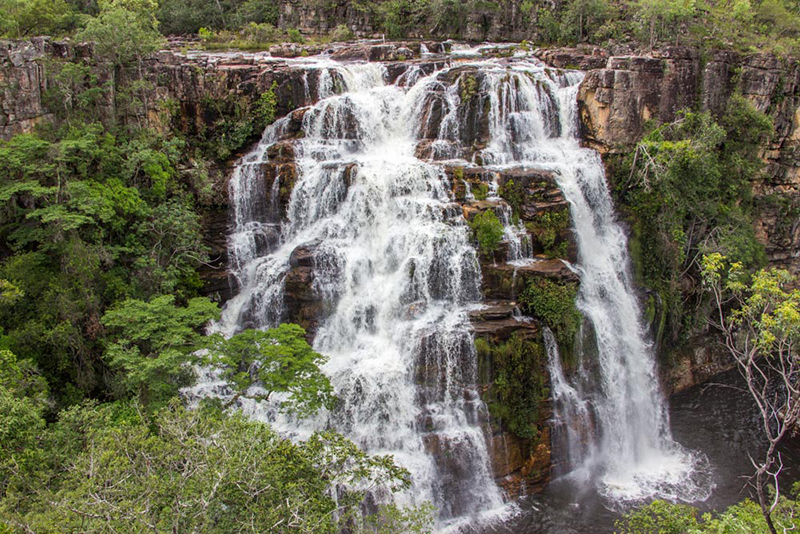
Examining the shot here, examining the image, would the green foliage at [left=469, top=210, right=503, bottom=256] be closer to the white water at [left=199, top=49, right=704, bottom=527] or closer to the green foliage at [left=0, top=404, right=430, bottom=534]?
the white water at [left=199, top=49, right=704, bottom=527]

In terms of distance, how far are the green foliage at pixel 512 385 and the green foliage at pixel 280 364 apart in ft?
17.1

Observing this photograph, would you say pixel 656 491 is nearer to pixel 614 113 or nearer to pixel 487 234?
pixel 487 234

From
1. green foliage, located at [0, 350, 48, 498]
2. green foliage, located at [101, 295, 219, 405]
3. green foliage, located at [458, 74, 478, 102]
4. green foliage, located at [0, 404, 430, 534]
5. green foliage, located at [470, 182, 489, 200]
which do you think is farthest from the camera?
green foliage, located at [458, 74, 478, 102]

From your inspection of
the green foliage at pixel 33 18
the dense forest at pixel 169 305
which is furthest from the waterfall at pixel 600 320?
the green foliage at pixel 33 18

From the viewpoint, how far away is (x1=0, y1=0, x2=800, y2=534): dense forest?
8812 millimetres

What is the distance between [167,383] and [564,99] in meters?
20.4

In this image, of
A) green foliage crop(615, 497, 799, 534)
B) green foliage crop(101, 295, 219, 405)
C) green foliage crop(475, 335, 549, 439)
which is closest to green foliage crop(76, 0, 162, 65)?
green foliage crop(101, 295, 219, 405)

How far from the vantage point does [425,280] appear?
1759cm

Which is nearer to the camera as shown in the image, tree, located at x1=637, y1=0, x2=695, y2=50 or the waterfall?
the waterfall

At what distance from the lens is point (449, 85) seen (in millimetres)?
23609

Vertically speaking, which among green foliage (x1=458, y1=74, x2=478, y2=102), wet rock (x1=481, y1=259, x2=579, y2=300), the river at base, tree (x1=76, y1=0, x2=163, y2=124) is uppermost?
tree (x1=76, y1=0, x2=163, y2=124)

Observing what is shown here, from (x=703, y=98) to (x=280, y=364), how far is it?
73.0 feet

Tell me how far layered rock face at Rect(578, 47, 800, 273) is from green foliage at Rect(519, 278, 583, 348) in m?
9.07

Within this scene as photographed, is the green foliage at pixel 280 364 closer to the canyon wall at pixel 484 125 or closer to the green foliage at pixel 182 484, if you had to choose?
the green foliage at pixel 182 484
